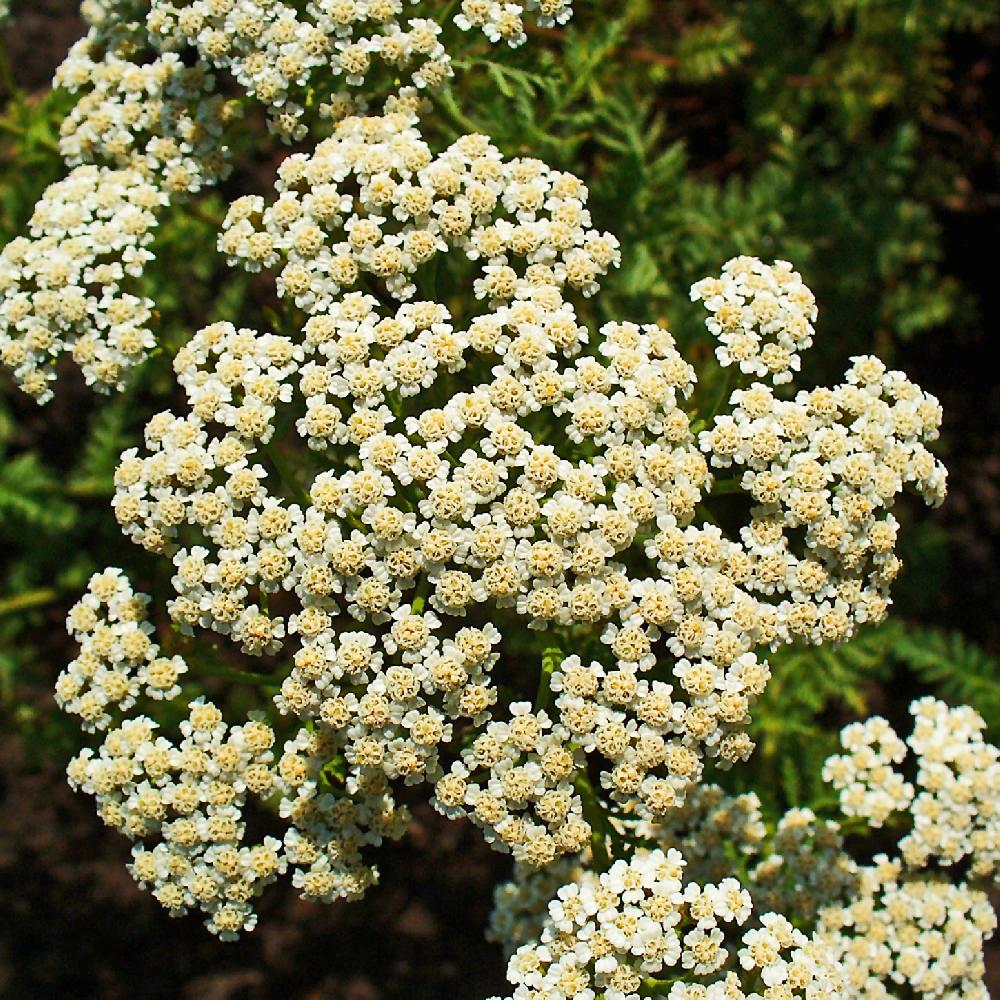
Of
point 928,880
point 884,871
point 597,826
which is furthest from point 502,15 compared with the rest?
point 928,880

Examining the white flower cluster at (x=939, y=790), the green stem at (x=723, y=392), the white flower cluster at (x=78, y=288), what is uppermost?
the white flower cluster at (x=78, y=288)

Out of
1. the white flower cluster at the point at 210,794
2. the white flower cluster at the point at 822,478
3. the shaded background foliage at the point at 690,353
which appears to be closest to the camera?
the white flower cluster at the point at 822,478

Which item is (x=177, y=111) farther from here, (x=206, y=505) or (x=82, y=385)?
(x=82, y=385)

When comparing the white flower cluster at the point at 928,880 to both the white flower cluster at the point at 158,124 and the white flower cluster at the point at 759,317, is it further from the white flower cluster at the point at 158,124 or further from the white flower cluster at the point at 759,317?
the white flower cluster at the point at 158,124

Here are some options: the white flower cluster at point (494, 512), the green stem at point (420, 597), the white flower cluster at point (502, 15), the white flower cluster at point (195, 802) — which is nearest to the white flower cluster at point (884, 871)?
the white flower cluster at point (494, 512)

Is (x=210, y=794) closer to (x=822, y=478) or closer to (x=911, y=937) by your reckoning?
(x=822, y=478)

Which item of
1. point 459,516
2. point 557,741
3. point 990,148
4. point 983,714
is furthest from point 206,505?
point 990,148

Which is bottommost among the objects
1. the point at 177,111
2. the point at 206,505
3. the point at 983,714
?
the point at 983,714
